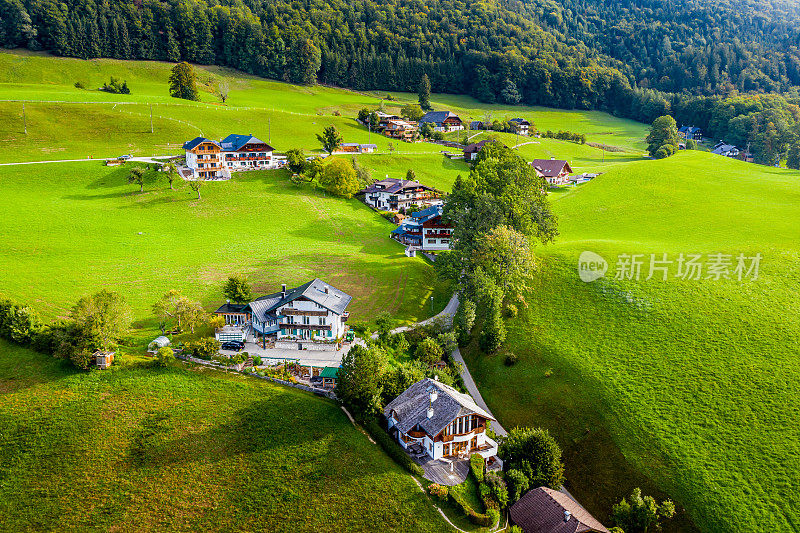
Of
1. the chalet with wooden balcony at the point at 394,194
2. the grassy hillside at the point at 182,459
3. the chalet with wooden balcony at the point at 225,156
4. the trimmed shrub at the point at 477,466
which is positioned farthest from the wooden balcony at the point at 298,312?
the chalet with wooden balcony at the point at 225,156

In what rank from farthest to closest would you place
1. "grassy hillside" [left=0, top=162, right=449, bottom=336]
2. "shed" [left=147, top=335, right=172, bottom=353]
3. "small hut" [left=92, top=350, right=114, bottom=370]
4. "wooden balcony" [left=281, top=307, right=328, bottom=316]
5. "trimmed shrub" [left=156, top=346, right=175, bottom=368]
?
"grassy hillside" [left=0, top=162, right=449, bottom=336]
"wooden balcony" [left=281, top=307, right=328, bottom=316]
"shed" [left=147, top=335, right=172, bottom=353]
"trimmed shrub" [left=156, top=346, right=175, bottom=368]
"small hut" [left=92, top=350, right=114, bottom=370]

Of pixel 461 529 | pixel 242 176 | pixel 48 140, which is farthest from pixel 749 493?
pixel 48 140

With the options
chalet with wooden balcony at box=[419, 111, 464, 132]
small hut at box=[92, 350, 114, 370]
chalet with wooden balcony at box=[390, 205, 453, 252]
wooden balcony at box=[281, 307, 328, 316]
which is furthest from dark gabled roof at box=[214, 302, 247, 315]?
chalet with wooden balcony at box=[419, 111, 464, 132]

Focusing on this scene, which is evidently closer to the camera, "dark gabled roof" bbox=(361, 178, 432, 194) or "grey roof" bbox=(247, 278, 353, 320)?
"grey roof" bbox=(247, 278, 353, 320)

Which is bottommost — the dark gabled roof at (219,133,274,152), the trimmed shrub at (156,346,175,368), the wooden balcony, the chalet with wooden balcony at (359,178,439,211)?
the trimmed shrub at (156,346,175,368)

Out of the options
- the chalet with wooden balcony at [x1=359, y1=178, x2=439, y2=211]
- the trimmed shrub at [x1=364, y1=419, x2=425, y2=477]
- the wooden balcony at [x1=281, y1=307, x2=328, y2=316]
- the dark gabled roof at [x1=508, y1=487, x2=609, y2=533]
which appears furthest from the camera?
the chalet with wooden balcony at [x1=359, y1=178, x2=439, y2=211]

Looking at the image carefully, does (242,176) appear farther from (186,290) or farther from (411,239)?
(186,290)

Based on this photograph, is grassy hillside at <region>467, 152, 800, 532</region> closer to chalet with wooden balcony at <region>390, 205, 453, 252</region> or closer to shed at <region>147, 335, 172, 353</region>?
chalet with wooden balcony at <region>390, 205, 453, 252</region>
